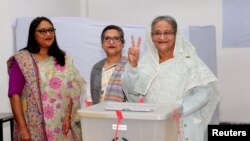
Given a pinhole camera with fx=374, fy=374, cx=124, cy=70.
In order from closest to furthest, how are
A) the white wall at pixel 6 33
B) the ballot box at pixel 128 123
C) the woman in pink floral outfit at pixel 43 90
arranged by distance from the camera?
the ballot box at pixel 128 123
the woman in pink floral outfit at pixel 43 90
the white wall at pixel 6 33

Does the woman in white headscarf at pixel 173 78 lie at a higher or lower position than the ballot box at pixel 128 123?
higher

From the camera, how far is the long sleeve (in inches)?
71.0

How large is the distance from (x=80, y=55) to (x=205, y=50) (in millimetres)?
1097

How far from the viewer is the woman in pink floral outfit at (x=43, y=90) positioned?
2309mm

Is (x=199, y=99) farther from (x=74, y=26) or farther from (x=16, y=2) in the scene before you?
(x=16, y=2)

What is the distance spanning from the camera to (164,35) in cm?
188

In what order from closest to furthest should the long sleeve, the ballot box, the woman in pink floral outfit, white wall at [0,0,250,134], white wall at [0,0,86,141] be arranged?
the ballot box
the long sleeve
the woman in pink floral outfit
white wall at [0,0,86,141]
white wall at [0,0,250,134]

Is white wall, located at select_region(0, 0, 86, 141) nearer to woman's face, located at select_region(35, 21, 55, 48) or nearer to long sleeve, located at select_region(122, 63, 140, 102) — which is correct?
woman's face, located at select_region(35, 21, 55, 48)

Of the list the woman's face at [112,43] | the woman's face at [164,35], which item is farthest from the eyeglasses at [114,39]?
the woman's face at [164,35]

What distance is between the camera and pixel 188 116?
182 centimetres

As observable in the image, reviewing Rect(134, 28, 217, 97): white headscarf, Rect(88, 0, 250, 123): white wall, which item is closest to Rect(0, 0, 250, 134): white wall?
Rect(88, 0, 250, 123): white wall

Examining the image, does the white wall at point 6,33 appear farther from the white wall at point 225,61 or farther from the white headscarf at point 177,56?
the white wall at point 225,61

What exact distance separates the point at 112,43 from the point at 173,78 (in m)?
0.51

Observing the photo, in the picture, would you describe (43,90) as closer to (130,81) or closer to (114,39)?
(114,39)
